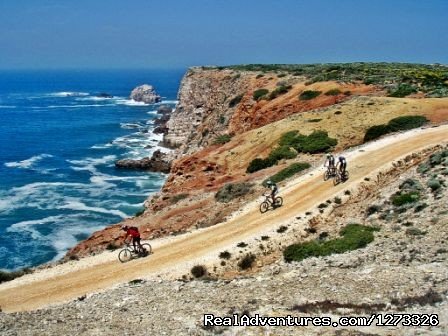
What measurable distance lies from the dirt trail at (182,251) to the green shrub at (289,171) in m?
2.07

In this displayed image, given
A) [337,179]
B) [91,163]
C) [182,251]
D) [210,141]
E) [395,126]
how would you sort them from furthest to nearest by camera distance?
[91,163]
[210,141]
[395,126]
[337,179]
[182,251]

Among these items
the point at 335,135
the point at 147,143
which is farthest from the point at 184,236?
the point at 147,143

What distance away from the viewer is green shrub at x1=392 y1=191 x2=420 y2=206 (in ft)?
82.8

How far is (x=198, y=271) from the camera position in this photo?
22.2 meters

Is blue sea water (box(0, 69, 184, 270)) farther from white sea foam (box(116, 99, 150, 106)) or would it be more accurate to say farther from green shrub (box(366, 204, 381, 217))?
green shrub (box(366, 204, 381, 217))

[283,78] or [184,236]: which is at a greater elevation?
[283,78]

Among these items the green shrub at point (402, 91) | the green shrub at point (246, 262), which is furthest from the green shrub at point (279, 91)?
the green shrub at point (246, 262)

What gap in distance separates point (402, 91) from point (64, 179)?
4818 centimetres

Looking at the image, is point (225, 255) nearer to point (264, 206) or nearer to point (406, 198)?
point (264, 206)

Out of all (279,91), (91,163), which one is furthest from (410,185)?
(91,163)

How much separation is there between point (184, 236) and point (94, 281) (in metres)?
5.96

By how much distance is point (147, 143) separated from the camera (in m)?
100

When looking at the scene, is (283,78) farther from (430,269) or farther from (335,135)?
(430,269)

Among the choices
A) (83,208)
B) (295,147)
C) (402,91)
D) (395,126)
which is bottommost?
(83,208)
